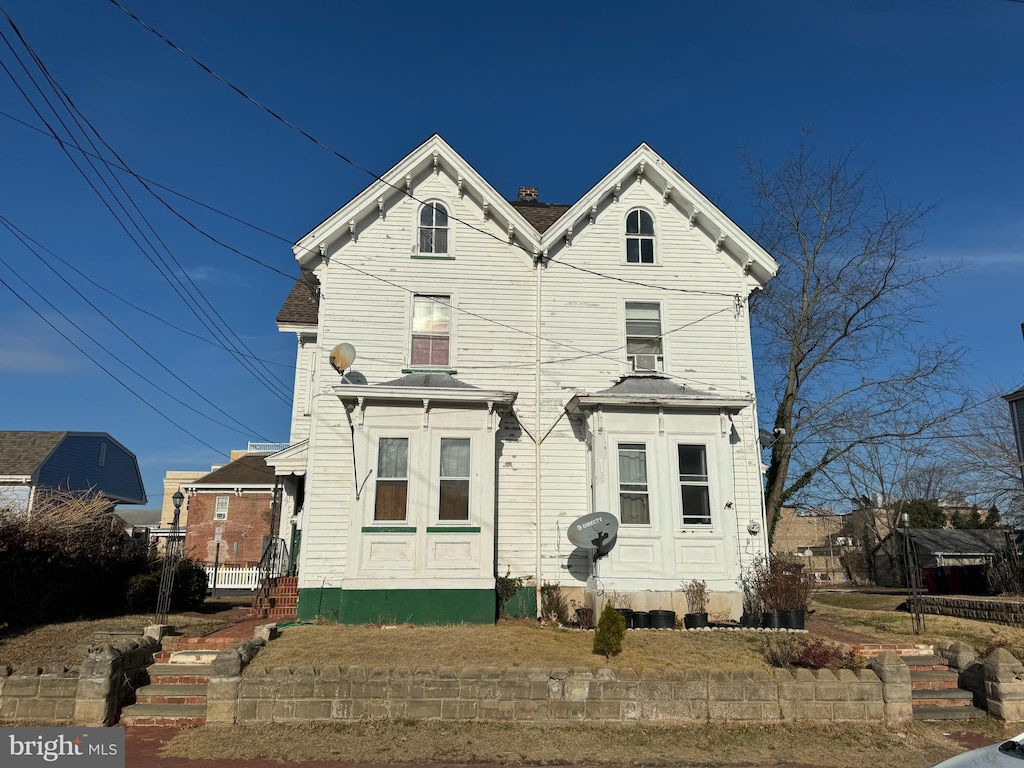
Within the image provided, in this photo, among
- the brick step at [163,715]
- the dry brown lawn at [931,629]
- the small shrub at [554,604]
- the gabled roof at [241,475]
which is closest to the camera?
the brick step at [163,715]

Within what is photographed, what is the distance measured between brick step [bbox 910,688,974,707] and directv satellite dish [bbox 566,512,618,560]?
5570 millimetres

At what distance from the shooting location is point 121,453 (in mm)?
41031

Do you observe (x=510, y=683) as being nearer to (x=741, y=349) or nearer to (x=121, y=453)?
(x=741, y=349)

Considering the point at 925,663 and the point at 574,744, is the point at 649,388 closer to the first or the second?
the point at 925,663

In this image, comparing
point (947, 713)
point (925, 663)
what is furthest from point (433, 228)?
point (947, 713)

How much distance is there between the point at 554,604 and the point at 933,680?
6.71m

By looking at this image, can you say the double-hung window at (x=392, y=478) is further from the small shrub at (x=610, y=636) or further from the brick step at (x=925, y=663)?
the brick step at (x=925, y=663)

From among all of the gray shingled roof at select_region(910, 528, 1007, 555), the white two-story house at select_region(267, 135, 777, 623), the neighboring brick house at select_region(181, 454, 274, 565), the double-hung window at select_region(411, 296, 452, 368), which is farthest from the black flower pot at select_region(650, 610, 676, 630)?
the neighboring brick house at select_region(181, 454, 274, 565)

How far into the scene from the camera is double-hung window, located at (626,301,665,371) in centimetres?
1622

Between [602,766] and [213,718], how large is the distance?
5056 mm

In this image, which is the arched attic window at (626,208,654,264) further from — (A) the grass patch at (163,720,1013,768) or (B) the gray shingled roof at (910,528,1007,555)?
(B) the gray shingled roof at (910,528,1007,555)

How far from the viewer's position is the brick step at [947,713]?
9.71 m

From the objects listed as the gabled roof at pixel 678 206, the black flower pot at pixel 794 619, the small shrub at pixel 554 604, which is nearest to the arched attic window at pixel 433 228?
the gabled roof at pixel 678 206

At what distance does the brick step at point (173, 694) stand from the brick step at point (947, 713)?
10018 mm
